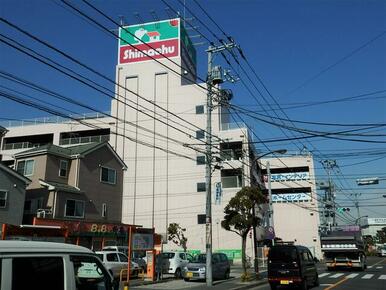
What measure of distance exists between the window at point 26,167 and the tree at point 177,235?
19.6 meters

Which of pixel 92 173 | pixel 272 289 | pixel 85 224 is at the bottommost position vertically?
pixel 272 289

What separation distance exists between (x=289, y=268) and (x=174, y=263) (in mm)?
10646

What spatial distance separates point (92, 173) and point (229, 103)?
58.7ft

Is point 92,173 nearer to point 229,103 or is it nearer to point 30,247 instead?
point 229,103

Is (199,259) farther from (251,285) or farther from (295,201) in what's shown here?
(295,201)

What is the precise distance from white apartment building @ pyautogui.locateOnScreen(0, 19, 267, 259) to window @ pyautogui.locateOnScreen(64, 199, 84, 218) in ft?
49.8

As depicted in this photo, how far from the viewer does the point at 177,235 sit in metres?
50.8

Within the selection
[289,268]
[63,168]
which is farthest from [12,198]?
[289,268]

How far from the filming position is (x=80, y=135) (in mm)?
63812

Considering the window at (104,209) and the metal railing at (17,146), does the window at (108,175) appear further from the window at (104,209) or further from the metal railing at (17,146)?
the metal railing at (17,146)

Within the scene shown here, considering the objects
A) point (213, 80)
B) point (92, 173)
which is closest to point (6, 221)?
point (92, 173)

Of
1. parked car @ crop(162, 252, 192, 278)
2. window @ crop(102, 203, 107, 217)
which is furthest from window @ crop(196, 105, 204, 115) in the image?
parked car @ crop(162, 252, 192, 278)

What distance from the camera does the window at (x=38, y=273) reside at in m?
4.89

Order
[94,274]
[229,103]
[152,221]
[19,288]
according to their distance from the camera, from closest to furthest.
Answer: [19,288]
[94,274]
[229,103]
[152,221]
